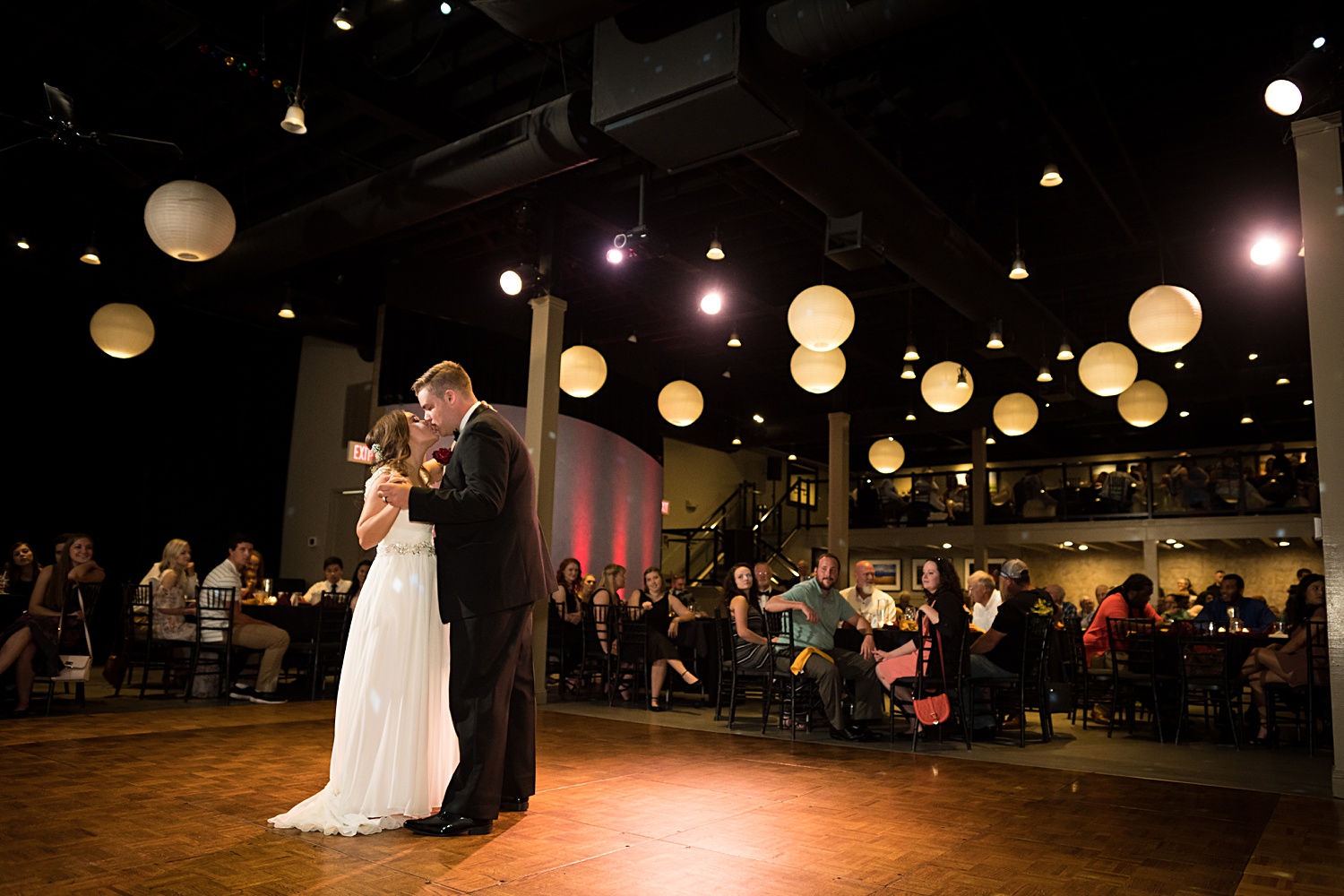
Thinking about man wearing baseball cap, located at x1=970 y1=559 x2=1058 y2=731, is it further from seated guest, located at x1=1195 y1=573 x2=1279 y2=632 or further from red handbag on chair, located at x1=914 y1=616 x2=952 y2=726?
seated guest, located at x1=1195 y1=573 x2=1279 y2=632

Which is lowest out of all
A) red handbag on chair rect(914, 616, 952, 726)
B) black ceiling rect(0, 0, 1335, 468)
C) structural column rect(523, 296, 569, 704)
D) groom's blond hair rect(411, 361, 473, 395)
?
red handbag on chair rect(914, 616, 952, 726)

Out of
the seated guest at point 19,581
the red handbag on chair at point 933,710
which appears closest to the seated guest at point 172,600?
the seated guest at point 19,581

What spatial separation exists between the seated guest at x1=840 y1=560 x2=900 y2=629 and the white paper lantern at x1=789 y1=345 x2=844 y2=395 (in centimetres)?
152

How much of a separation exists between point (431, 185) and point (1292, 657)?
22.4 ft

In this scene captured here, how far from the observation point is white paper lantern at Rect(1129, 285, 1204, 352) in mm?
5832

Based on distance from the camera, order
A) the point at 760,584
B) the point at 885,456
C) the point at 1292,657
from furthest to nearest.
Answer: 1. the point at 885,456
2. the point at 760,584
3. the point at 1292,657

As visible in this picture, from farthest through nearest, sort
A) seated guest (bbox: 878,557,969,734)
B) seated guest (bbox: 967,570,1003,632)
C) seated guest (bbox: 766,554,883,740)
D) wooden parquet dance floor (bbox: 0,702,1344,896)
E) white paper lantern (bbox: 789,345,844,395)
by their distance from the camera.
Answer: seated guest (bbox: 967,570,1003,632) < white paper lantern (bbox: 789,345,844,395) < seated guest (bbox: 766,554,883,740) < seated guest (bbox: 878,557,969,734) < wooden parquet dance floor (bbox: 0,702,1344,896)

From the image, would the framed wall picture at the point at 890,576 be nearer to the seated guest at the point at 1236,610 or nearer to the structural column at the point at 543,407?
the seated guest at the point at 1236,610

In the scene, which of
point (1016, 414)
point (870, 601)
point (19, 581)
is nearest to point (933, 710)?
point (870, 601)

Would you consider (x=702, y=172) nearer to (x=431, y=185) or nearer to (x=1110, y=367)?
(x=431, y=185)

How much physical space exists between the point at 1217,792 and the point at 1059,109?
4.42 meters

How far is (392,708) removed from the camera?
3.10 meters

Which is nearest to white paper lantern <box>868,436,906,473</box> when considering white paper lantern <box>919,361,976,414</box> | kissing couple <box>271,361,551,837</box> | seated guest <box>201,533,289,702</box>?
white paper lantern <box>919,361,976,414</box>

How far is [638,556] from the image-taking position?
13211mm
